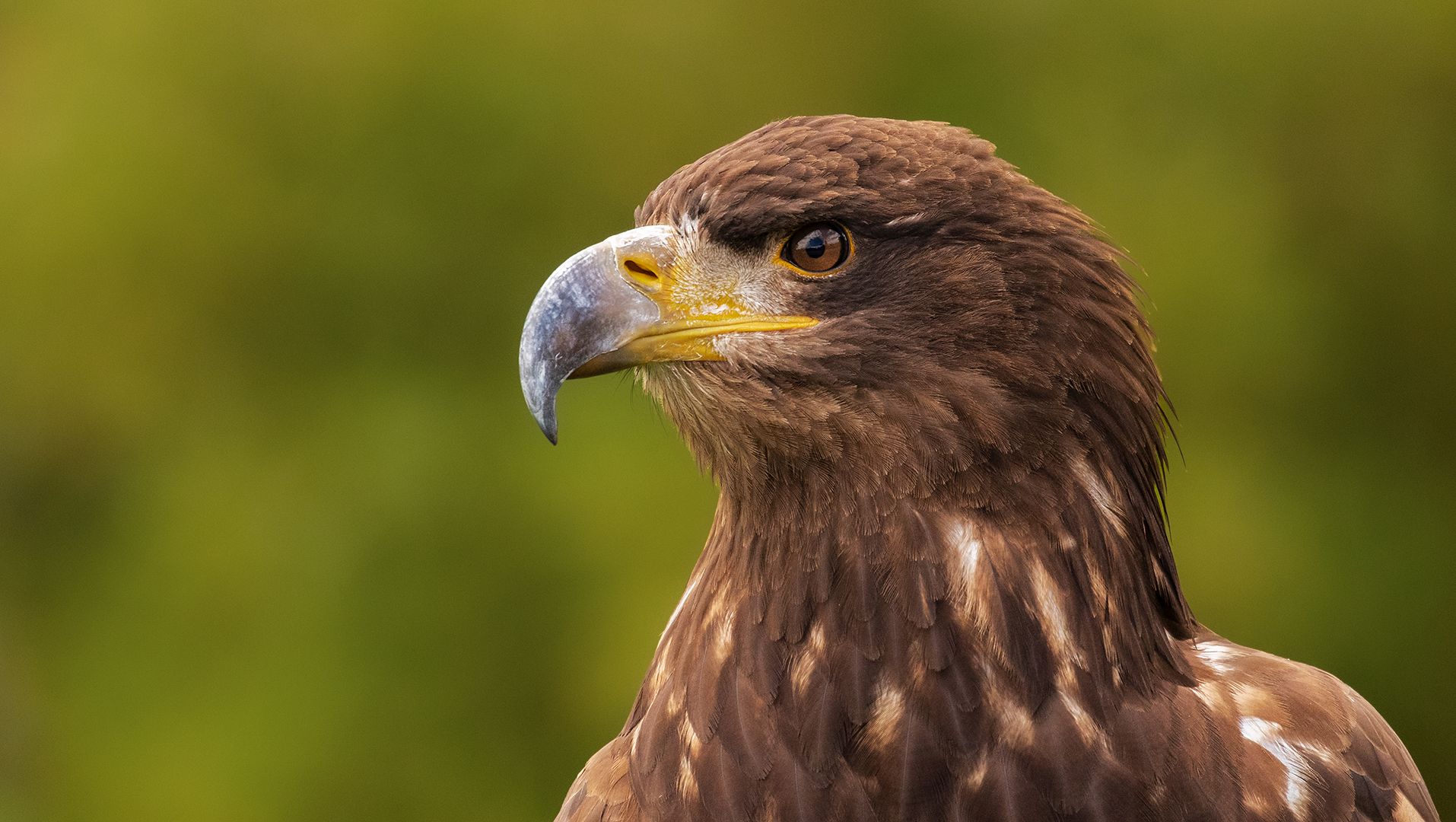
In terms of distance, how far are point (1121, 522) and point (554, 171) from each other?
9.27 feet

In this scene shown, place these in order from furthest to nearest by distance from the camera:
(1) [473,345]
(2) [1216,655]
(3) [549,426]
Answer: (1) [473,345] < (2) [1216,655] < (3) [549,426]

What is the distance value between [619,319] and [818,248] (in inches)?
12.2

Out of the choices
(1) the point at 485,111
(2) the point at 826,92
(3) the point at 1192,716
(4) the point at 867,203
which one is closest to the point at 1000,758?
(3) the point at 1192,716

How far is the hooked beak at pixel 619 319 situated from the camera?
2.08 metres

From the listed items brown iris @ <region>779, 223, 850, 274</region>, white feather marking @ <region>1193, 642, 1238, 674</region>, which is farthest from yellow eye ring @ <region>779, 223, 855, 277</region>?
white feather marking @ <region>1193, 642, 1238, 674</region>

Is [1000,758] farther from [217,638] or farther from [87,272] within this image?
[87,272]

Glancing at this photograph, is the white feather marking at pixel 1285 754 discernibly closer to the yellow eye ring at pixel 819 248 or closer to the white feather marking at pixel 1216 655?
the white feather marking at pixel 1216 655

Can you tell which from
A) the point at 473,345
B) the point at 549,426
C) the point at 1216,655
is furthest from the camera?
the point at 473,345

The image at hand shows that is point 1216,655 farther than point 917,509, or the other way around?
point 1216,655

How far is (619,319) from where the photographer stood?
2127mm

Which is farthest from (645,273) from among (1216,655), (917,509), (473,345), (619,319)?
(473,345)

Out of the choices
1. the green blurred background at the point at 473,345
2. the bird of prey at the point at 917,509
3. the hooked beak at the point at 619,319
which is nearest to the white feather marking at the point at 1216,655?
the bird of prey at the point at 917,509

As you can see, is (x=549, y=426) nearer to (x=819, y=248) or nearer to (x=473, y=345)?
(x=819, y=248)

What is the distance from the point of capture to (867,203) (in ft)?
6.88
